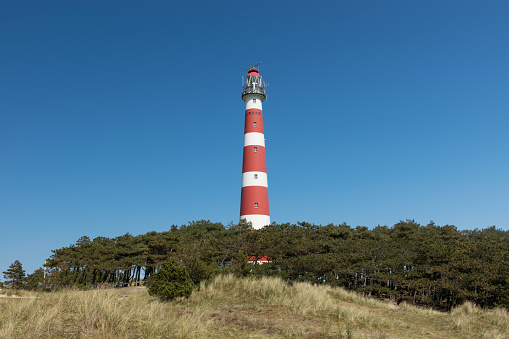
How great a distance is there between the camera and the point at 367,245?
31906mm

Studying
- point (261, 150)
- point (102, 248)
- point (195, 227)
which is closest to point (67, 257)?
point (102, 248)

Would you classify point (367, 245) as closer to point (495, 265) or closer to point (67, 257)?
point (495, 265)

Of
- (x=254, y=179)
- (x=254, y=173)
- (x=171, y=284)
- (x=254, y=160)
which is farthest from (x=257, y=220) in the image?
(x=171, y=284)

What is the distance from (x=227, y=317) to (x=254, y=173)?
99.7 feet

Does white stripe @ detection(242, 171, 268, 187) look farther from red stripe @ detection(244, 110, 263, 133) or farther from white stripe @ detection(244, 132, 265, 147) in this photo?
red stripe @ detection(244, 110, 263, 133)

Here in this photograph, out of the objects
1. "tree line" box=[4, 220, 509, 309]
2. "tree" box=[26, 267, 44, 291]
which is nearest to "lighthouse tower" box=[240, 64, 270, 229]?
"tree line" box=[4, 220, 509, 309]

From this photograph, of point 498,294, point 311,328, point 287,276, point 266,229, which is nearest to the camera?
point 311,328

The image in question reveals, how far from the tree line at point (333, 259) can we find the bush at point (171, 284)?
12.6 ft

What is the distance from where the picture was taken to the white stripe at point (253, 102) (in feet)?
151

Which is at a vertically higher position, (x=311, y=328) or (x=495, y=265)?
(x=495, y=265)

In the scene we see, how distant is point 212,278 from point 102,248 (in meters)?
23.8

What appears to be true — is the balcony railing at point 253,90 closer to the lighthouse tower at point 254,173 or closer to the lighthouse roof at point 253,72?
the lighthouse tower at point 254,173

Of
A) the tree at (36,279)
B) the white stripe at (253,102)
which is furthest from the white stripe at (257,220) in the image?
the tree at (36,279)

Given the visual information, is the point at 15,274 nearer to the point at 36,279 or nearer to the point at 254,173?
the point at 36,279
